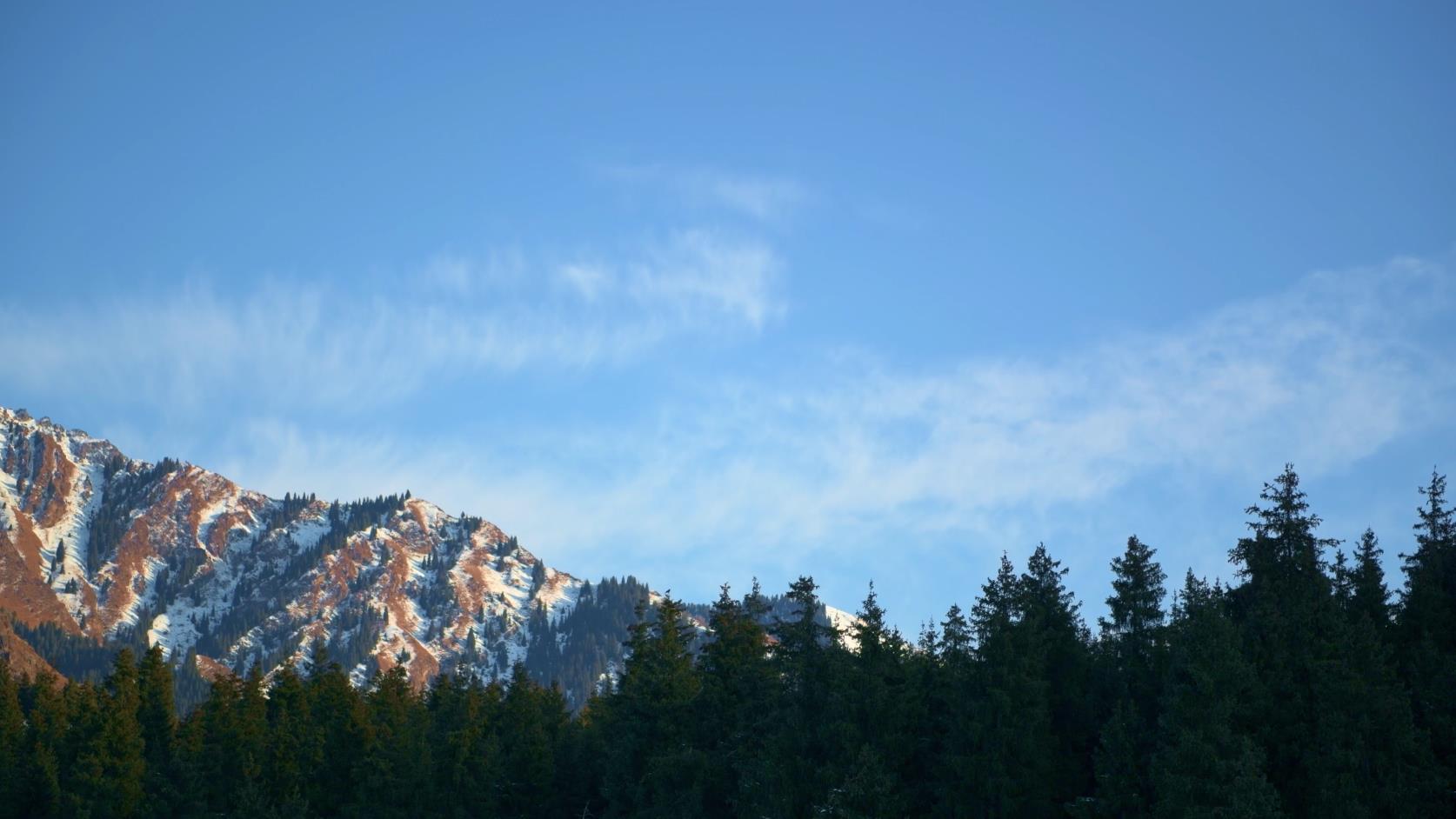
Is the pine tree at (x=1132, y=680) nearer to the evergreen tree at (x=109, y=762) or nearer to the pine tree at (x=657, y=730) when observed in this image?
the pine tree at (x=657, y=730)

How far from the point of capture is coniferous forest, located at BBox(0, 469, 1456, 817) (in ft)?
149

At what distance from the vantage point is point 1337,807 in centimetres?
4359

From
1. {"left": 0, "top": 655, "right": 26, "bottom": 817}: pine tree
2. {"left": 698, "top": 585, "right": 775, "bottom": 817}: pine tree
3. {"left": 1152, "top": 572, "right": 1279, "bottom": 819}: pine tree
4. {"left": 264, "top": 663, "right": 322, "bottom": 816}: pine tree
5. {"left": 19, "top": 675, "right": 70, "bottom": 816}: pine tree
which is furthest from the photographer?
{"left": 0, "top": 655, "right": 26, "bottom": 817}: pine tree

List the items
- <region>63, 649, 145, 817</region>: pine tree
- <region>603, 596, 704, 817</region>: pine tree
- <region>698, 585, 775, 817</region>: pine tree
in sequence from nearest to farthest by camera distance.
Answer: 1. <region>698, 585, 775, 817</region>: pine tree
2. <region>603, 596, 704, 817</region>: pine tree
3. <region>63, 649, 145, 817</region>: pine tree

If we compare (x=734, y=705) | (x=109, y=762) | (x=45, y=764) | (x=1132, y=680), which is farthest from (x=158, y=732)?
(x=1132, y=680)

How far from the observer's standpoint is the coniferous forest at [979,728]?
45.5m

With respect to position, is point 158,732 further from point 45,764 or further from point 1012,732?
point 1012,732

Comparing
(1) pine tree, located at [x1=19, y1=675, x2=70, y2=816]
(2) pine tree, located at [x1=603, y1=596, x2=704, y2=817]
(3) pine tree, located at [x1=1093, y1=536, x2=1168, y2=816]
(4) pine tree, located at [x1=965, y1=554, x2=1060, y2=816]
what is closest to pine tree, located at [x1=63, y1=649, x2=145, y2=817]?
(1) pine tree, located at [x1=19, y1=675, x2=70, y2=816]

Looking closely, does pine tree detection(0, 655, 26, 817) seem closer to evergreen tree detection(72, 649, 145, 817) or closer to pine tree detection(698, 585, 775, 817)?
evergreen tree detection(72, 649, 145, 817)

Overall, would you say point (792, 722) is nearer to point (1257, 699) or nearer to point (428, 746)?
point (1257, 699)

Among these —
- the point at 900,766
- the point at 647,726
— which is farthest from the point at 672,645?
the point at 900,766

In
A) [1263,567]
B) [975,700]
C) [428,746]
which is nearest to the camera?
[975,700]

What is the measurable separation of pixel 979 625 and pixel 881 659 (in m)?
5.89

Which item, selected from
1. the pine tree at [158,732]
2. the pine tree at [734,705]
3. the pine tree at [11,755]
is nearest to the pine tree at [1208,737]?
the pine tree at [734,705]
